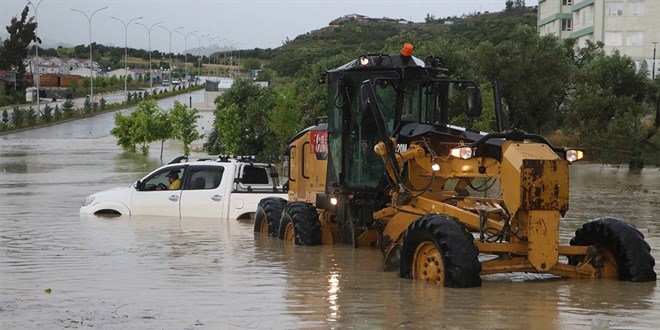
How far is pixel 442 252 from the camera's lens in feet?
37.4

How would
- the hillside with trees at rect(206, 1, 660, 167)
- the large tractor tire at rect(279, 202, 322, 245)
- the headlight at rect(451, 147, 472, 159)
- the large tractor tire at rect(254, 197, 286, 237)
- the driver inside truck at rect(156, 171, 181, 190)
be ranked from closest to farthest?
the headlight at rect(451, 147, 472, 159) < the large tractor tire at rect(279, 202, 322, 245) < the large tractor tire at rect(254, 197, 286, 237) < the driver inside truck at rect(156, 171, 181, 190) < the hillside with trees at rect(206, 1, 660, 167)

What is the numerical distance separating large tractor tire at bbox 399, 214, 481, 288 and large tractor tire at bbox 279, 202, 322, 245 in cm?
404

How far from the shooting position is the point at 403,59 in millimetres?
14883

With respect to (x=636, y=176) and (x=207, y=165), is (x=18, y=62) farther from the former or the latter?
(x=207, y=165)

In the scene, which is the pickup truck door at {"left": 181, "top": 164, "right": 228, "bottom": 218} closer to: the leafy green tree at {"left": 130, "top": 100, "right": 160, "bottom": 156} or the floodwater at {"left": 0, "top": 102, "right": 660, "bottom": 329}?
the floodwater at {"left": 0, "top": 102, "right": 660, "bottom": 329}

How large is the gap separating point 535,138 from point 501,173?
64cm

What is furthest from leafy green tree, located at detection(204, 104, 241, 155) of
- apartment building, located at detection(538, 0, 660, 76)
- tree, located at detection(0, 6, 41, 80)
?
tree, located at detection(0, 6, 41, 80)

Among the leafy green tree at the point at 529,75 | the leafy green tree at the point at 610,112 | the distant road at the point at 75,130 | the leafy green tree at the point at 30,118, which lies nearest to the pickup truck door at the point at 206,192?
the leafy green tree at the point at 610,112

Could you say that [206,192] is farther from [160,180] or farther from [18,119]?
[18,119]

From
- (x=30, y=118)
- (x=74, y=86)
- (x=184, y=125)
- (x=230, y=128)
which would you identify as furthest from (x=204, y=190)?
(x=74, y=86)

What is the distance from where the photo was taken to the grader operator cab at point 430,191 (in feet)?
37.7

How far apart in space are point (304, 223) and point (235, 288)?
164 inches

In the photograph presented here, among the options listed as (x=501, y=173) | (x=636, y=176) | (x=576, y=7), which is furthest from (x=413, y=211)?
(x=576, y=7)

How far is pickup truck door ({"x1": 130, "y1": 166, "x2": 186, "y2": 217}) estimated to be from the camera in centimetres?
2147
